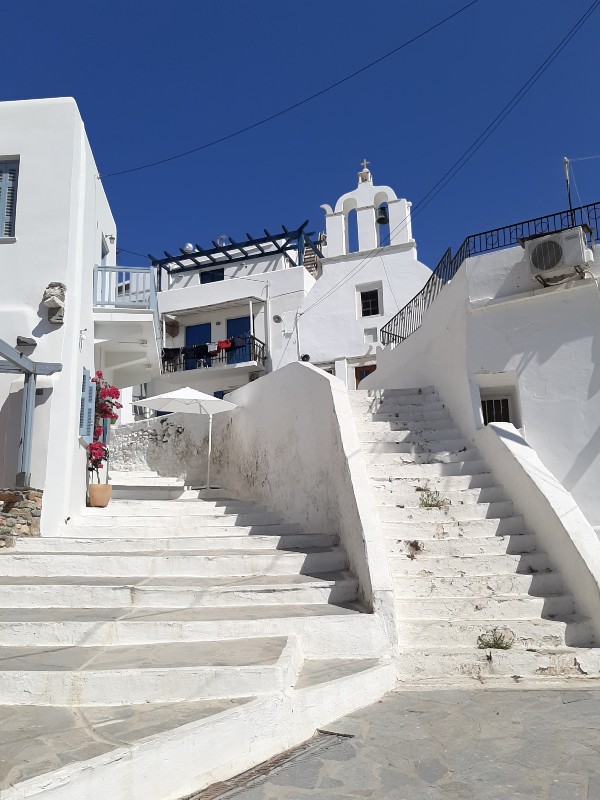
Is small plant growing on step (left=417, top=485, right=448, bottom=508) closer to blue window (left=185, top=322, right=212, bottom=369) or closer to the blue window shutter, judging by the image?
the blue window shutter

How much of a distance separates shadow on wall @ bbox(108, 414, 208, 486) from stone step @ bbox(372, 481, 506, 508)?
26.5 feet

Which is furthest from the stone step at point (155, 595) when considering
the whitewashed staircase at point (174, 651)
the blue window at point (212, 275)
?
the blue window at point (212, 275)

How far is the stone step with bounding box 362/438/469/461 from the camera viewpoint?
28.3 feet

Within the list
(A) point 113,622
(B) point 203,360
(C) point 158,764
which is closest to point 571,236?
(A) point 113,622

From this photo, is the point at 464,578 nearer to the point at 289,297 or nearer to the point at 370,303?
the point at 370,303

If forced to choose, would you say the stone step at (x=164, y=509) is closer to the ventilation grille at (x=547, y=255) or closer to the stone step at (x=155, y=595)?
the stone step at (x=155, y=595)

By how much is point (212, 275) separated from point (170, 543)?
21244 mm

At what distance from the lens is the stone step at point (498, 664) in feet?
16.6

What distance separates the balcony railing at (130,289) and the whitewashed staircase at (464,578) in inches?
179

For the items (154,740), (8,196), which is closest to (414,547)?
(154,740)

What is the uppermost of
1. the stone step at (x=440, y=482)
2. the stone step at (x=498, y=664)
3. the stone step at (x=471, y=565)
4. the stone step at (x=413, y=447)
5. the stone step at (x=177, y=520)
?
the stone step at (x=413, y=447)

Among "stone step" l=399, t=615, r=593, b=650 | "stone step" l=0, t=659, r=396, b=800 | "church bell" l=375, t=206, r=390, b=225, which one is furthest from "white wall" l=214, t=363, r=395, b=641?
"church bell" l=375, t=206, r=390, b=225

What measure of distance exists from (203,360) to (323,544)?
60.2 ft

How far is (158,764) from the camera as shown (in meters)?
3.08
